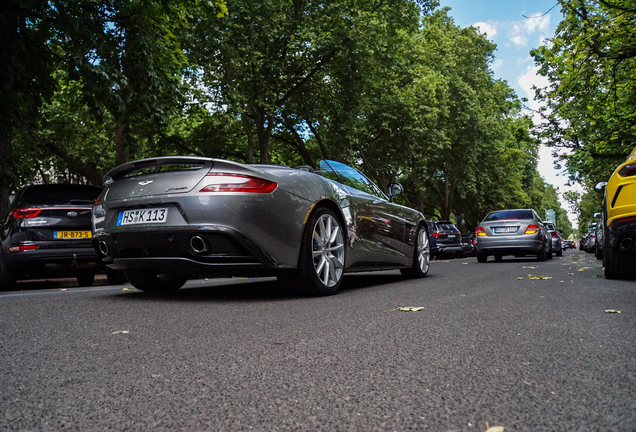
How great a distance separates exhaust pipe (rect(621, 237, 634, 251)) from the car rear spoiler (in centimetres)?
506

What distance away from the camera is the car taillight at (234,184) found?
488cm

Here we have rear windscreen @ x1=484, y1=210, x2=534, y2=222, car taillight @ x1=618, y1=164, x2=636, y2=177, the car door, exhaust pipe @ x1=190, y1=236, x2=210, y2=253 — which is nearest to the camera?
exhaust pipe @ x1=190, y1=236, x2=210, y2=253

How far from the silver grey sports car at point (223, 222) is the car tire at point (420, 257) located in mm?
2449

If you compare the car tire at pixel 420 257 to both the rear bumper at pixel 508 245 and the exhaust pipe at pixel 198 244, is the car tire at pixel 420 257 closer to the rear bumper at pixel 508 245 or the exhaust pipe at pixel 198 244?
the exhaust pipe at pixel 198 244

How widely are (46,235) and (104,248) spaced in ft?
10.3

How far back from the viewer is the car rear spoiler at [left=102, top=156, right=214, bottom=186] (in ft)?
16.6

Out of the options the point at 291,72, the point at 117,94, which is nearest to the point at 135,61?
the point at 117,94

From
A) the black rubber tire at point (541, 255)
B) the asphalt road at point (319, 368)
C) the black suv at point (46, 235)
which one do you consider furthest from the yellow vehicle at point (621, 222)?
the black rubber tire at point (541, 255)

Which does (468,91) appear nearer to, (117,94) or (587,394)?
(117,94)

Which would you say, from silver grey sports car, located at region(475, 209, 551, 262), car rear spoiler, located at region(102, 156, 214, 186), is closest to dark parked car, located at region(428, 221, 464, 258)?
silver grey sports car, located at region(475, 209, 551, 262)

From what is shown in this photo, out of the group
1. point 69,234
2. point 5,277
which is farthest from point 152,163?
point 5,277

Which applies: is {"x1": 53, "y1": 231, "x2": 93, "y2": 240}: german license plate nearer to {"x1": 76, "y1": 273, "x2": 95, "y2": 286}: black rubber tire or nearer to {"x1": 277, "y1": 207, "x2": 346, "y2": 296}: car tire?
{"x1": 76, "y1": 273, "x2": 95, "y2": 286}: black rubber tire

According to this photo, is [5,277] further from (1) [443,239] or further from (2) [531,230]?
(1) [443,239]

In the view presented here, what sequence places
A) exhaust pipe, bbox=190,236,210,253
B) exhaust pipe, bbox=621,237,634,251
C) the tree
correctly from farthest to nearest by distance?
the tree → exhaust pipe, bbox=621,237,634,251 → exhaust pipe, bbox=190,236,210,253
